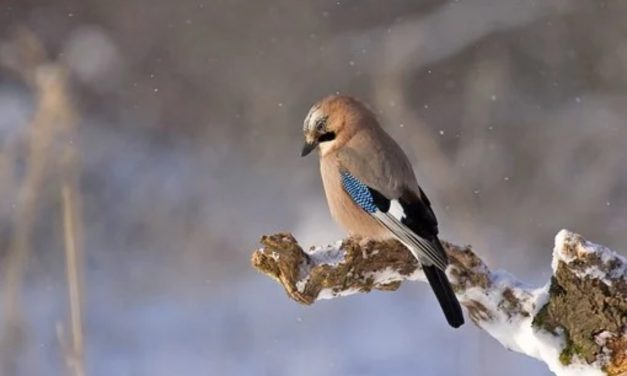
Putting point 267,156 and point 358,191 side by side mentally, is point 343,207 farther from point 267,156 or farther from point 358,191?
point 267,156

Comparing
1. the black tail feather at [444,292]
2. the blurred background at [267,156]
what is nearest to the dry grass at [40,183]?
the blurred background at [267,156]

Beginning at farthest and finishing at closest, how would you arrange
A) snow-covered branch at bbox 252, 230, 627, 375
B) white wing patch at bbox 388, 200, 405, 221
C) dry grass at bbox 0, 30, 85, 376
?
dry grass at bbox 0, 30, 85, 376
white wing patch at bbox 388, 200, 405, 221
snow-covered branch at bbox 252, 230, 627, 375

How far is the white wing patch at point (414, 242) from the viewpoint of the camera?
1.33m

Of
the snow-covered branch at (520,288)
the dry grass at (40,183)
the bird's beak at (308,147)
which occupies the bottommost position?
the snow-covered branch at (520,288)

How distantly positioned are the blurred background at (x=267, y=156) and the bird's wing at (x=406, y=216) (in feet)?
3.89

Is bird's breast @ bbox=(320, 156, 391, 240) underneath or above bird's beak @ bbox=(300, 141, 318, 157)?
underneath

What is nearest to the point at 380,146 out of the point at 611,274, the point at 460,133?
the point at 611,274

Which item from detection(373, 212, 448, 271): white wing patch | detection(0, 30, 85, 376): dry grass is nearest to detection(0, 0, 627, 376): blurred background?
detection(0, 30, 85, 376): dry grass

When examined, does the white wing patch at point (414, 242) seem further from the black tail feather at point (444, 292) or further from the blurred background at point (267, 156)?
the blurred background at point (267, 156)

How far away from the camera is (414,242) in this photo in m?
1.37

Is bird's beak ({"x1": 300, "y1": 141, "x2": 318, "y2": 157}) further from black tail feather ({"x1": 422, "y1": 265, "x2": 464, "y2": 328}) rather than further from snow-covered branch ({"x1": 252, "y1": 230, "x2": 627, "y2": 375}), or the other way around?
black tail feather ({"x1": 422, "y1": 265, "x2": 464, "y2": 328})

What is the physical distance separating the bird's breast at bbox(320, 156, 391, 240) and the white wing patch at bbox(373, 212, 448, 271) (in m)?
0.03

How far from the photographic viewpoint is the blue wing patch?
1535 millimetres

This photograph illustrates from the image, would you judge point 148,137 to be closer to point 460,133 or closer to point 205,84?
point 205,84
